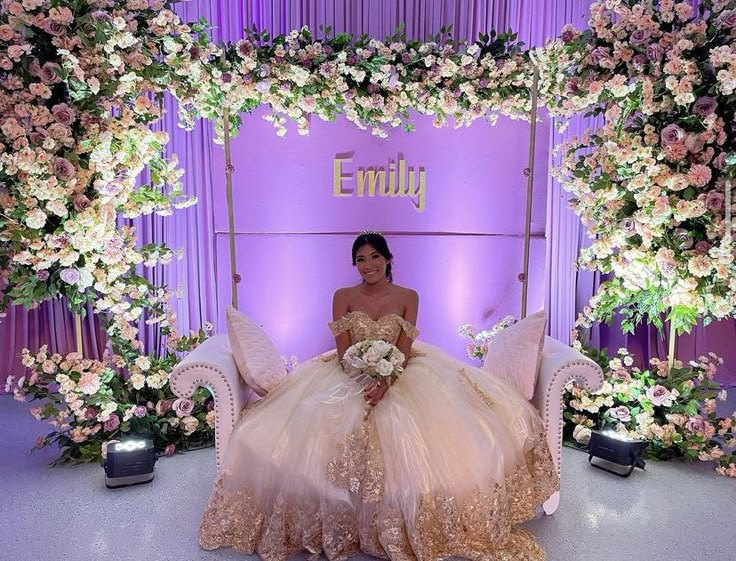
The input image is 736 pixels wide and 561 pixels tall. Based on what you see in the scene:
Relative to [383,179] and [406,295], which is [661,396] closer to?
[406,295]

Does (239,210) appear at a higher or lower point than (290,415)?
higher

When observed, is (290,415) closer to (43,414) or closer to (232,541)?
(232,541)

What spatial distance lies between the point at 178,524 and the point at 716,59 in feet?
10.9

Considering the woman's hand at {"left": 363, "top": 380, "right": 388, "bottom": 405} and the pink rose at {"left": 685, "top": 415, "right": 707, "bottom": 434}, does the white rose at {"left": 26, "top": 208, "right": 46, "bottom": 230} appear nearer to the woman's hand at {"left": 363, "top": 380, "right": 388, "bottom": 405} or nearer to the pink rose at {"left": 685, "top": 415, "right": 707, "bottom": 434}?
the woman's hand at {"left": 363, "top": 380, "right": 388, "bottom": 405}

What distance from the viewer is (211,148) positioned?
4492 mm

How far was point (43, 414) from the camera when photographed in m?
3.31

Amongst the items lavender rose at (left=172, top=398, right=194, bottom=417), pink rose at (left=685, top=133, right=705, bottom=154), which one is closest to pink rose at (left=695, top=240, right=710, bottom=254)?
pink rose at (left=685, top=133, right=705, bottom=154)

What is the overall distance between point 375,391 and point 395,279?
168 centimetres

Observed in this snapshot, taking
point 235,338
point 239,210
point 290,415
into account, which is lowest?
point 290,415

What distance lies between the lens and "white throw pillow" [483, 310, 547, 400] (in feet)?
9.26

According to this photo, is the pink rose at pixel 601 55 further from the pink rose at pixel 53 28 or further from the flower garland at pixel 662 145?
the pink rose at pixel 53 28

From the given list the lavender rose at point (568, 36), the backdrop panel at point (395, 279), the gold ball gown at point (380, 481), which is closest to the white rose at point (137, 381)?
the backdrop panel at point (395, 279)

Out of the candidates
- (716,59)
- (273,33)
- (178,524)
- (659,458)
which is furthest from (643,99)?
(178,524)

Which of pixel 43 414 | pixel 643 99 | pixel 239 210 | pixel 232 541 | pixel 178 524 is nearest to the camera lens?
pixel 232 541
